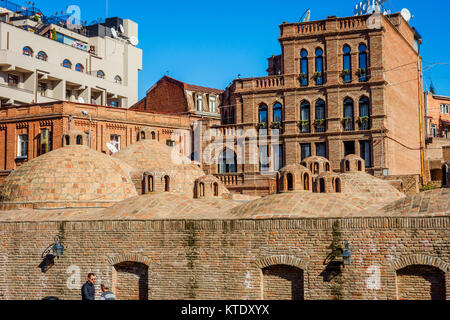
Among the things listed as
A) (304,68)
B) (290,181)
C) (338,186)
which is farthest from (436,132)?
(290,181)

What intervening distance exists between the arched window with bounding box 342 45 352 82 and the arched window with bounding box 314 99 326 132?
206 cm

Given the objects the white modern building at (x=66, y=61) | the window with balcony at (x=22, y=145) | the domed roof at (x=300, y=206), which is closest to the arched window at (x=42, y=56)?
the white modern building at (x=66, y=61)

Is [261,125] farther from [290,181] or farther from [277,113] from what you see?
[290,181]

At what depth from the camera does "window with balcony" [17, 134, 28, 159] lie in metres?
42.7

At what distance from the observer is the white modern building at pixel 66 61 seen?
49.3m

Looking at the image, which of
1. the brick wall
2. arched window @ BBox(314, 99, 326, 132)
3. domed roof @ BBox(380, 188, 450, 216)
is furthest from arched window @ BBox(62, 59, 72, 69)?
domed roof @ BBox(380, 188, 450, 216)

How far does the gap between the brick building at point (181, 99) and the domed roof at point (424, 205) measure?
34835 mm

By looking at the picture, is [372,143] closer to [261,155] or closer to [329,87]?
[329,87]

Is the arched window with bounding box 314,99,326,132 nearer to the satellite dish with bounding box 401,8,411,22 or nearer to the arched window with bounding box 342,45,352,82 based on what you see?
the arched window with bounding box 342,45,352,82

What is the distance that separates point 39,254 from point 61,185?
6.07m

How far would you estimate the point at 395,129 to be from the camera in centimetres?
4069

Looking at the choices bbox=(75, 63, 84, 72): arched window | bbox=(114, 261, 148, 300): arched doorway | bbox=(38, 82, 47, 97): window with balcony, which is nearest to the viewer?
bbox=(114, 261, 148, 300): arched doorway

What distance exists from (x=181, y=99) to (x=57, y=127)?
14363 millimetres
